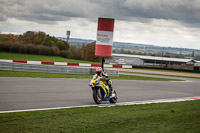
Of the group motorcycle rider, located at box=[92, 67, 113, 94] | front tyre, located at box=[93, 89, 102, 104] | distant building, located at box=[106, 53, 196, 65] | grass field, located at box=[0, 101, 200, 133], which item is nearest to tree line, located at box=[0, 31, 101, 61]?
distant building, located at box=[106, 53, 196, 65]

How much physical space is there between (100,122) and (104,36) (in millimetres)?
20456

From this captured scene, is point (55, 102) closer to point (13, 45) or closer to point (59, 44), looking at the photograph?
point (13, 45)

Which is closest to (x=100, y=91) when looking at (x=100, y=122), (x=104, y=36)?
(x=100, y=122)

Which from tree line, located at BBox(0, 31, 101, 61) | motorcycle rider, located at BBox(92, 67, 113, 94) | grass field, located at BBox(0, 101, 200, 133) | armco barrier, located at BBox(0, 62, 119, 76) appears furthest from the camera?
tree line, located at BBox(0, 31, 101, 61)

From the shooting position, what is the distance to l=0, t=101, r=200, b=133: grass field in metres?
Result: 7.21

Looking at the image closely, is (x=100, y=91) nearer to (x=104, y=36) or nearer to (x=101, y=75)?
(x=101, y=75)

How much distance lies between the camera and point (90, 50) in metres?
71.8

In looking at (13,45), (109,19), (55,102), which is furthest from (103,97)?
(13,45)

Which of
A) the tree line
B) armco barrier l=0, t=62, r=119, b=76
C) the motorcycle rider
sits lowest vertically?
armco barrier l=0, t=62, r=119, b=76

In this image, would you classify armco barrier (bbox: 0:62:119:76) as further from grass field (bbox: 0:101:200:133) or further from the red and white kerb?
grass field (bbox: 0:101:200:133)

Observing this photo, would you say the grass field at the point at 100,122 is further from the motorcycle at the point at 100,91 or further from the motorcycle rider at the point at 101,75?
the motorcycle rider at the point at 101,75

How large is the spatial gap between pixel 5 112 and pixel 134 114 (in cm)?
389

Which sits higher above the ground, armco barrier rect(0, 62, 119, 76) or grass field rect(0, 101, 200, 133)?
armco barrier rect(0, 62, 119, 76)

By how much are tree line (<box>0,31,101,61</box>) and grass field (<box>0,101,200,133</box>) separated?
4252cm
